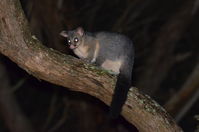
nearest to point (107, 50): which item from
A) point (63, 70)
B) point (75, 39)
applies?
point (75, 39)

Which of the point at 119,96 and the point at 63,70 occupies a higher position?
the point at 63,70

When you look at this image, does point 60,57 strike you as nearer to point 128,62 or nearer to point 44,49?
point 44,49

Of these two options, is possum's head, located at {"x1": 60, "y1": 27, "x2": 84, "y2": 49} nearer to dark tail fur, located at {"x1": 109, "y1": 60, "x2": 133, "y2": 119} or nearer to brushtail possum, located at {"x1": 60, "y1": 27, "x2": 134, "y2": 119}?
brushtail possum, located at {"x1": 60, "y1": 27, "x2": 134, "y2": 119}

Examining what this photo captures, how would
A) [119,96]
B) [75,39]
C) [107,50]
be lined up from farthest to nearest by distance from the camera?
[75,39], [107,50], [119,96]

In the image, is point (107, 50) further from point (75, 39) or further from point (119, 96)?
point (119, 96)

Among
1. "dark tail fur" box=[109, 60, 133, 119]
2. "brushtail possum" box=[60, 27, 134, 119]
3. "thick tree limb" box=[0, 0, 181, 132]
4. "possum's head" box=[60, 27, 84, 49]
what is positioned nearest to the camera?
"thick tree limb" box=[0, 0, 181, 132]

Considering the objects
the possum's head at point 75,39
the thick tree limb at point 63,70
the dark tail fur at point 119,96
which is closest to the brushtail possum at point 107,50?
the possum's head at point 75,39

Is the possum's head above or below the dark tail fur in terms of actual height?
above

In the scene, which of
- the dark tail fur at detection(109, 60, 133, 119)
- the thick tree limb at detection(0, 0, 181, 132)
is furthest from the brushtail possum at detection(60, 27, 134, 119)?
the thick tree limb at detection(0, 0, 181, 132)
